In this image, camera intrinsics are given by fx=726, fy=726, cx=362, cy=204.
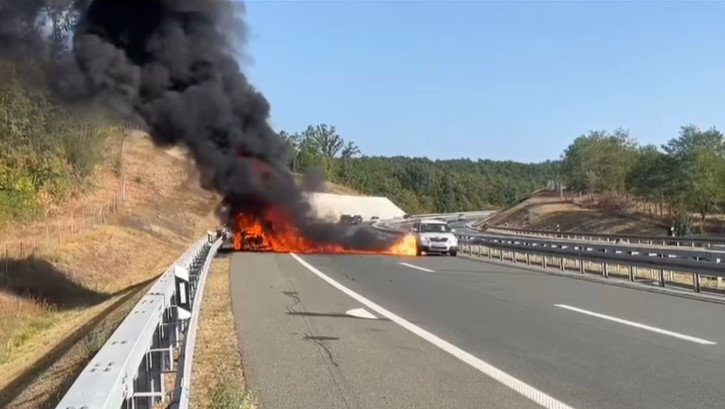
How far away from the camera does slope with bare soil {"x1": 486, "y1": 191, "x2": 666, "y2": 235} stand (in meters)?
71.4

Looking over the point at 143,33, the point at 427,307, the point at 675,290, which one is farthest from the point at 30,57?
the point at 675,290

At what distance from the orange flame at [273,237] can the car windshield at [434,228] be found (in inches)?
48.7

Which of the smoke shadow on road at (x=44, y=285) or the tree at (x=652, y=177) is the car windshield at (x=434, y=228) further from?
the tree at (x=652, y=177)

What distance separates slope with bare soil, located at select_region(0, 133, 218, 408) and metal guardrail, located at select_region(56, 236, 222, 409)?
70.2 inches

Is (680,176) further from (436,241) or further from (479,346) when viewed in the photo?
(479,346)

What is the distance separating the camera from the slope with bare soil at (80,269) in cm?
1272

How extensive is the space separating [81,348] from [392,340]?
5.31 m

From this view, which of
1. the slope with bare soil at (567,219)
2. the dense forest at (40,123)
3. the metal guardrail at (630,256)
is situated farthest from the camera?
the slope with bare soil at (567,219)

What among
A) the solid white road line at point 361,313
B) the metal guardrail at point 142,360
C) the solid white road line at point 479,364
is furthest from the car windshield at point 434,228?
the metal guardrail at point 142,360

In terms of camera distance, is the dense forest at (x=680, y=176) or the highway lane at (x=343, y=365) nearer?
the highway lane at (x=343, y=365)

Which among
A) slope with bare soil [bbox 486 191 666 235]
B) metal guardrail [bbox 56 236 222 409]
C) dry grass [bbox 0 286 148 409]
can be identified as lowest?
dry grass [bbox 0 286 148 409]

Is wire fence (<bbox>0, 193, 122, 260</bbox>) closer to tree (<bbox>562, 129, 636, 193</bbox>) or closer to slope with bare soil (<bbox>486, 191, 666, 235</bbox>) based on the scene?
slope with bare soil (<bbox>486, 191, 666, 235</bbox>)

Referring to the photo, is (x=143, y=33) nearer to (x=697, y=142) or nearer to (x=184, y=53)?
(x=184, y=53)

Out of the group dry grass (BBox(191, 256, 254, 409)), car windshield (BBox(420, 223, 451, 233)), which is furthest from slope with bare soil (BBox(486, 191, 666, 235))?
dry grass (BBox(191, 256, 254, 409))
